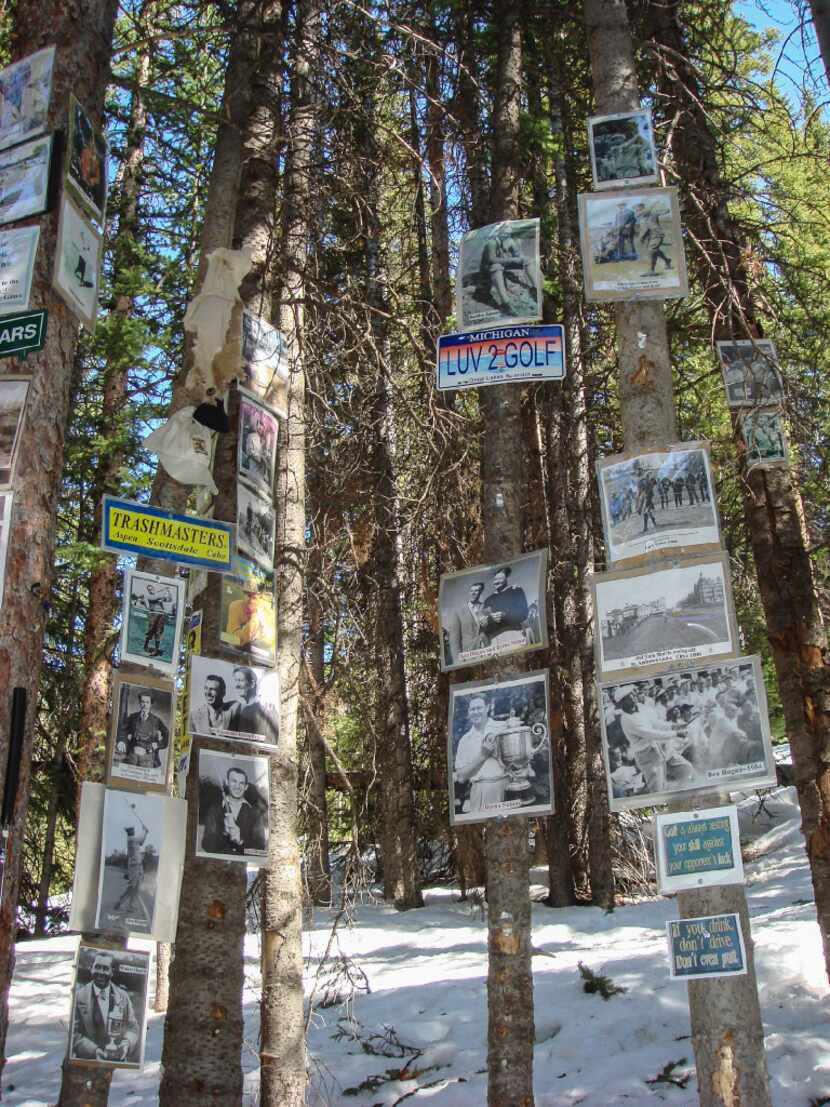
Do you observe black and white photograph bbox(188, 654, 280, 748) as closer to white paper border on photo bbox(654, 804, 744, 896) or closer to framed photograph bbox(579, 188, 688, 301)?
white paper border on photo bbox(654, 804, 744, 896)

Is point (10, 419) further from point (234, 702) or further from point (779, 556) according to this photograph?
point (779, 556)

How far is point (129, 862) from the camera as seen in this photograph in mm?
5230

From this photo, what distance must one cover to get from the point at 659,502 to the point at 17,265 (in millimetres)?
3099

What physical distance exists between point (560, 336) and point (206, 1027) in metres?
4.14

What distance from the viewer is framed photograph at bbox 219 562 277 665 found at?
611 centimetres

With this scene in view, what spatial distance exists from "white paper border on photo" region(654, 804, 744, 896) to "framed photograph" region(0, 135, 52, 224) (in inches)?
151

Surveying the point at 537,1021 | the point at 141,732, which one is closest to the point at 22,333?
the point at 141,732

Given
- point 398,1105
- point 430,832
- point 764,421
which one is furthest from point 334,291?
point 430,832

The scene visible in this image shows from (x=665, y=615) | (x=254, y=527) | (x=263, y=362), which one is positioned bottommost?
(x=665, y=615)

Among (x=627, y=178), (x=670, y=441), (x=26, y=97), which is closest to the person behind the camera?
(x=26, y=97)

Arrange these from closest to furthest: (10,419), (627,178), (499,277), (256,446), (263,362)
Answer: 1. (10,419)
2. (627,178)
3. (256,446)
4. (263,362)
5. (499,277)

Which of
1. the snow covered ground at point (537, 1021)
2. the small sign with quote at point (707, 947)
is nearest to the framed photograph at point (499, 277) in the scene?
the small sign with quote at point (707, 947)

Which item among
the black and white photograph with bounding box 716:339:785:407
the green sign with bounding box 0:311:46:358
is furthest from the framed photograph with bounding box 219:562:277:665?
the black and white photograph with bounding box 716:339:785:407

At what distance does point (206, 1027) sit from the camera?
5.58 meters
